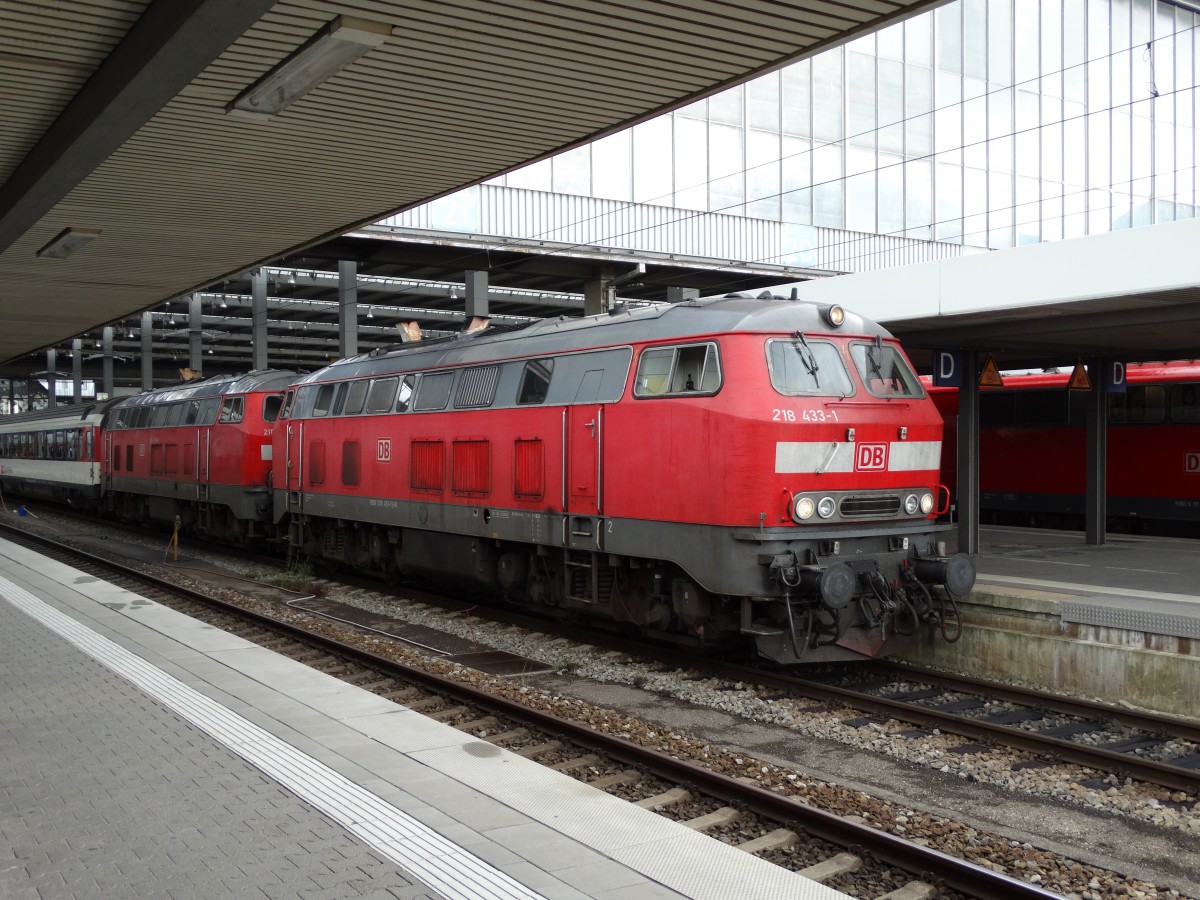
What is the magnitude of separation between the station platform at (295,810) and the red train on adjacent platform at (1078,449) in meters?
17.6

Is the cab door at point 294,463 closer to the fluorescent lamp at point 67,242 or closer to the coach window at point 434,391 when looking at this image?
the coach window at point 434,391

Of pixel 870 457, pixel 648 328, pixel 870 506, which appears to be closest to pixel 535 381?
pixel 648 328

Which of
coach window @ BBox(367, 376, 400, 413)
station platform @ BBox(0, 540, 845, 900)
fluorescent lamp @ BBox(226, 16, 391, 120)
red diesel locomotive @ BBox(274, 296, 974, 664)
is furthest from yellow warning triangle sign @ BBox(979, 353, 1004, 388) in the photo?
fluorescent lamp @ BBox(226, 16, 391, 120)

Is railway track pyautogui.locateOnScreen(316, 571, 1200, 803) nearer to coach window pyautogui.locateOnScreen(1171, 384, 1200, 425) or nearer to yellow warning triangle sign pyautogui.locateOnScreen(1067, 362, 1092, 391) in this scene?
yellow warning triangle sign pyautogui.locateOnScreen(1067, 362, 1092, 391)

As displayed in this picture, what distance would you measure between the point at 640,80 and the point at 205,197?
619 centimetres

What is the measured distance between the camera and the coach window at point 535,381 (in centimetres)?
1248

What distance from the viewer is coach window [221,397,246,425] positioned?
21.8 m

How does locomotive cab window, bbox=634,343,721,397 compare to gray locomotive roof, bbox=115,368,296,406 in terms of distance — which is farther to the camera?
gray locomotive roof, bbox=115,368,296,406

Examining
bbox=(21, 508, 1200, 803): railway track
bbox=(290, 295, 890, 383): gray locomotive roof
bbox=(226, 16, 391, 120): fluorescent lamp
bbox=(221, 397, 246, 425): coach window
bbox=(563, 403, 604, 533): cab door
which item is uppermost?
bbox=(226, 16, 391, 120): fluorescent lamp

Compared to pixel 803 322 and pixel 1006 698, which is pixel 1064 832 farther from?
pixel 803 322

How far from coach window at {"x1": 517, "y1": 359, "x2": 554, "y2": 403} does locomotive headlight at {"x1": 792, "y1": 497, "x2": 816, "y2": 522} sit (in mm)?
3701

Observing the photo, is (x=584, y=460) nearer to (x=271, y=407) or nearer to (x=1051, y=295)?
(x=1051, y=295)

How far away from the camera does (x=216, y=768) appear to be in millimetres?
6695

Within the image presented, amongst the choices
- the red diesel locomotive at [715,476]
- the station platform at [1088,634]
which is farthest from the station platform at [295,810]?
the station platform at [1088,634]
